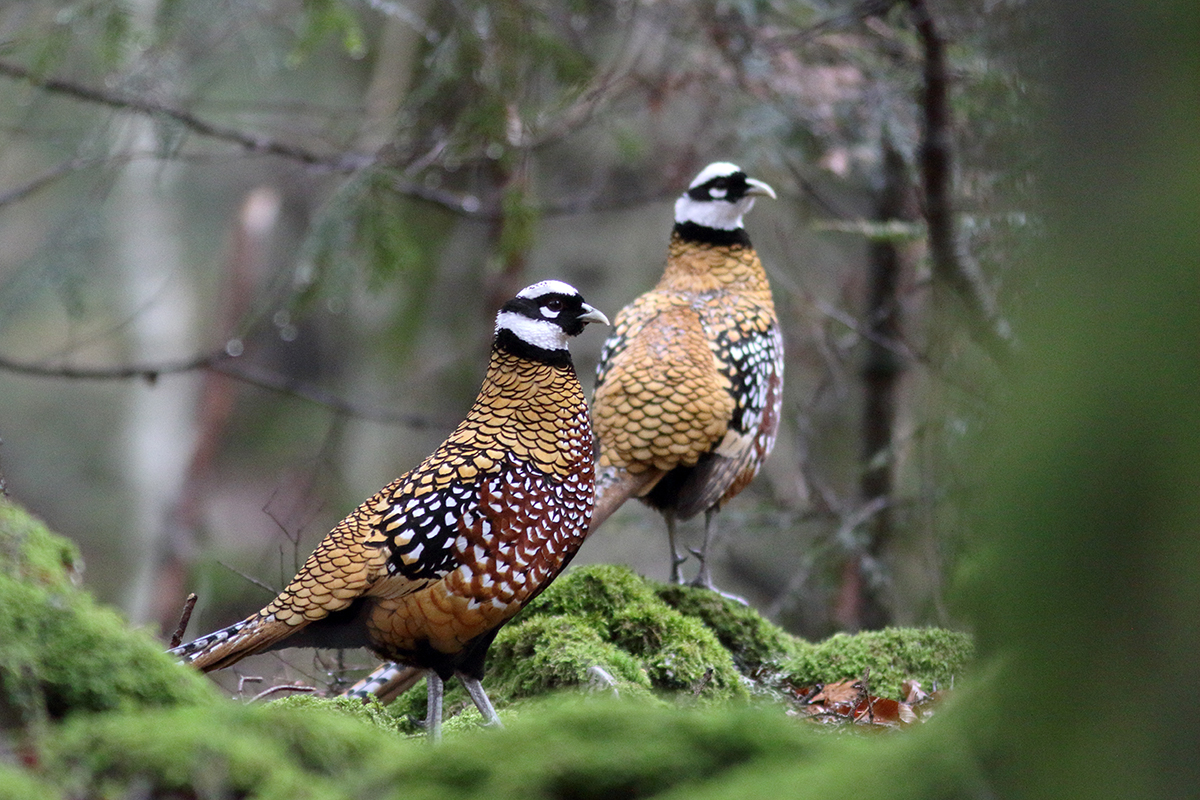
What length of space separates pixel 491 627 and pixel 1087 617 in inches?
110

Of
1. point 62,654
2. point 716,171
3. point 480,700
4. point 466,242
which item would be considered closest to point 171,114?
point 716,171

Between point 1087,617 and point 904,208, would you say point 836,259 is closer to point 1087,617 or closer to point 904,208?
point 904,208

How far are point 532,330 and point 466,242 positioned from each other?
33.9 feet

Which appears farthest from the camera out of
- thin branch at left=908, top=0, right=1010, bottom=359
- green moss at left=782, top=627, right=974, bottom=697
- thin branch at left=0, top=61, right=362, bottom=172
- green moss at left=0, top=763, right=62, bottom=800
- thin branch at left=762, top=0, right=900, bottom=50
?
thin branch at left=0, top=61, right=362, bottom=172

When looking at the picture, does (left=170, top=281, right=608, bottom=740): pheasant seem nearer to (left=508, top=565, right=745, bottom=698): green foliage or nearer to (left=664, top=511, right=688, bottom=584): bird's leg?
(left=508, top=565, right=745, bottom=698): green foliage

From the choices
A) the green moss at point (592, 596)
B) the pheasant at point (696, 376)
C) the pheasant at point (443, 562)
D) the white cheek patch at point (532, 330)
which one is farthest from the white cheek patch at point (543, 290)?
the green moss at point (592, 596)

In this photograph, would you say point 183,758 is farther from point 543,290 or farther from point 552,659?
point 543,290

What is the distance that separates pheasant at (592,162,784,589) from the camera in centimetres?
563

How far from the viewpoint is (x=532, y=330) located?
466 centimetres

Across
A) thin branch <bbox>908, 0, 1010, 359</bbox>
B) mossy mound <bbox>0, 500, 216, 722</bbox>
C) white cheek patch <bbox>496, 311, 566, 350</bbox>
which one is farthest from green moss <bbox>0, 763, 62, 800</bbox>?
thin branch <bbox>908, 0, 1010, 359</bbox>

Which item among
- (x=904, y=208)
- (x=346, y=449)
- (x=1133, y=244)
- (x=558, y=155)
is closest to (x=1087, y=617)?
(x=1133, y=244)

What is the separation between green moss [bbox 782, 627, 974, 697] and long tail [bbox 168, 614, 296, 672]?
8.12ft

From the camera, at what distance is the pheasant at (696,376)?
5629 mm

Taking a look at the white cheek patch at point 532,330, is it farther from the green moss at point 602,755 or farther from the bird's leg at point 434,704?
the green moss at point 602,755
